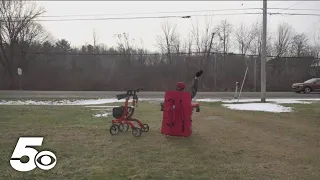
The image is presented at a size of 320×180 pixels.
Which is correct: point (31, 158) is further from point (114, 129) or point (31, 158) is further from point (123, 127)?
point (123, 127)

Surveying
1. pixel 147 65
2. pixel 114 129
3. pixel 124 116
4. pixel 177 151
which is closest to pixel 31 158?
pixel 177 151

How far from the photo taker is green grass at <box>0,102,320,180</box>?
557 centimetres

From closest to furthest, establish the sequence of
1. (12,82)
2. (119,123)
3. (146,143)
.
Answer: (146,143) < (119,123) < (12,82)

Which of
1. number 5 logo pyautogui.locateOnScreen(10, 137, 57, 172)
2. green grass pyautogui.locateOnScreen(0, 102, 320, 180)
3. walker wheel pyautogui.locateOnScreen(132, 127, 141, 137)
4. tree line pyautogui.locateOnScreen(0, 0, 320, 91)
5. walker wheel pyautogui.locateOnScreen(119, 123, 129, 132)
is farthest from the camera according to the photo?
tree line pyautogui.locateOnScreen(0, 0, 320, 91)

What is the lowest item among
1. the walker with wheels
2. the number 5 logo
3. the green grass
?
the green grass

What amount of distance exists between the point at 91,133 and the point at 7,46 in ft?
156

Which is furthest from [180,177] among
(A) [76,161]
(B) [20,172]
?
(B) [20,172]

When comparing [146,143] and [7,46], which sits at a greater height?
[7,46]

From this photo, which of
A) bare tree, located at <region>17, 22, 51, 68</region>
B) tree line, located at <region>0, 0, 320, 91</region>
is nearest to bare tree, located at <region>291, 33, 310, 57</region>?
tree line, located at <region>0, 0, 320, 91</region>

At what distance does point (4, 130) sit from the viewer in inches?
380

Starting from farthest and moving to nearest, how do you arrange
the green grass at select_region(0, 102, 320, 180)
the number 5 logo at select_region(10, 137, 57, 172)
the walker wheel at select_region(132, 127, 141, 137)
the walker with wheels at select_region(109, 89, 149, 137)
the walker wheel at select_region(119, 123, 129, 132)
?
the walker wheel at select_region(119, 123, 129, 132), the walker with wheels at select_region(109, 89, 149, 137), the walker wheel at select_region(132, 127, 141, 137), the number 5 logo at select_region(10, 137, 57, 172), the green grass at select_region(0, 102, 320, 180)

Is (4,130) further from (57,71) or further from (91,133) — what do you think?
(57,71)

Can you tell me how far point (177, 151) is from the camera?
7078 millimetres

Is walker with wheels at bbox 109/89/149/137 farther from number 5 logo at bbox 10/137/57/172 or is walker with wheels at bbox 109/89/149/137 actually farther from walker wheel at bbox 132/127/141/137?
number 5 logo at bbox 10/137/57/172
